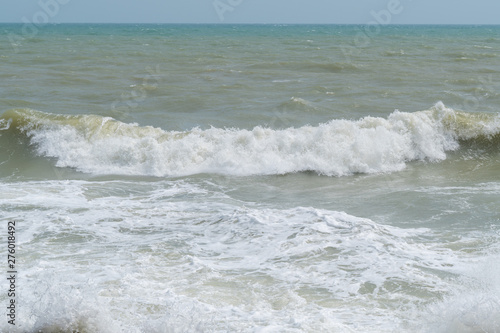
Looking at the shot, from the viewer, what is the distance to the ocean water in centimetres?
540

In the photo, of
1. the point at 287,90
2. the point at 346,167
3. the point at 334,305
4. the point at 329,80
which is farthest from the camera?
the point at 329,80

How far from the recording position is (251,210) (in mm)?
8523

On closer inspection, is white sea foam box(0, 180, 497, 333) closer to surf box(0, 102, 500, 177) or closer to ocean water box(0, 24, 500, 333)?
ocean water box(0, 24, 500, 333)

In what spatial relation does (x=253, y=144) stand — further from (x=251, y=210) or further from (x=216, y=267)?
(x=216, y=267)

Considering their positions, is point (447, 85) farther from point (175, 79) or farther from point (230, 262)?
point (230, 262)

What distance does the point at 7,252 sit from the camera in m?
6.96

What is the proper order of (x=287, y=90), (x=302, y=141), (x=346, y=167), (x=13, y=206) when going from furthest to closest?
(x=287, y=90)
(x=302, y=141)
(x=346, y=167)
(x=13, y=206)

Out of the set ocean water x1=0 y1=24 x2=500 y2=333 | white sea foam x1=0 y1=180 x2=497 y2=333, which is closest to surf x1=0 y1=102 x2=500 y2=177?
ocean water x1=0 y1=24 x2=500 y2=333

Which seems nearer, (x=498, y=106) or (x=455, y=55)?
(x=498, y=106)

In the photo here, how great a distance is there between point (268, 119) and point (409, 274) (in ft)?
31.0

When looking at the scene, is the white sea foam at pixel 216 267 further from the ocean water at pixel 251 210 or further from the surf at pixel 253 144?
the surf at pixel 253 144

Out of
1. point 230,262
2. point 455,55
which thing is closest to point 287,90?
point 230,262

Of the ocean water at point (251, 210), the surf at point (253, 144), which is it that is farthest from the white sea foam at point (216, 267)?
the surf at point (253, 144)

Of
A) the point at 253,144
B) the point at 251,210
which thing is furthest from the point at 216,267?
the point at 253,144
